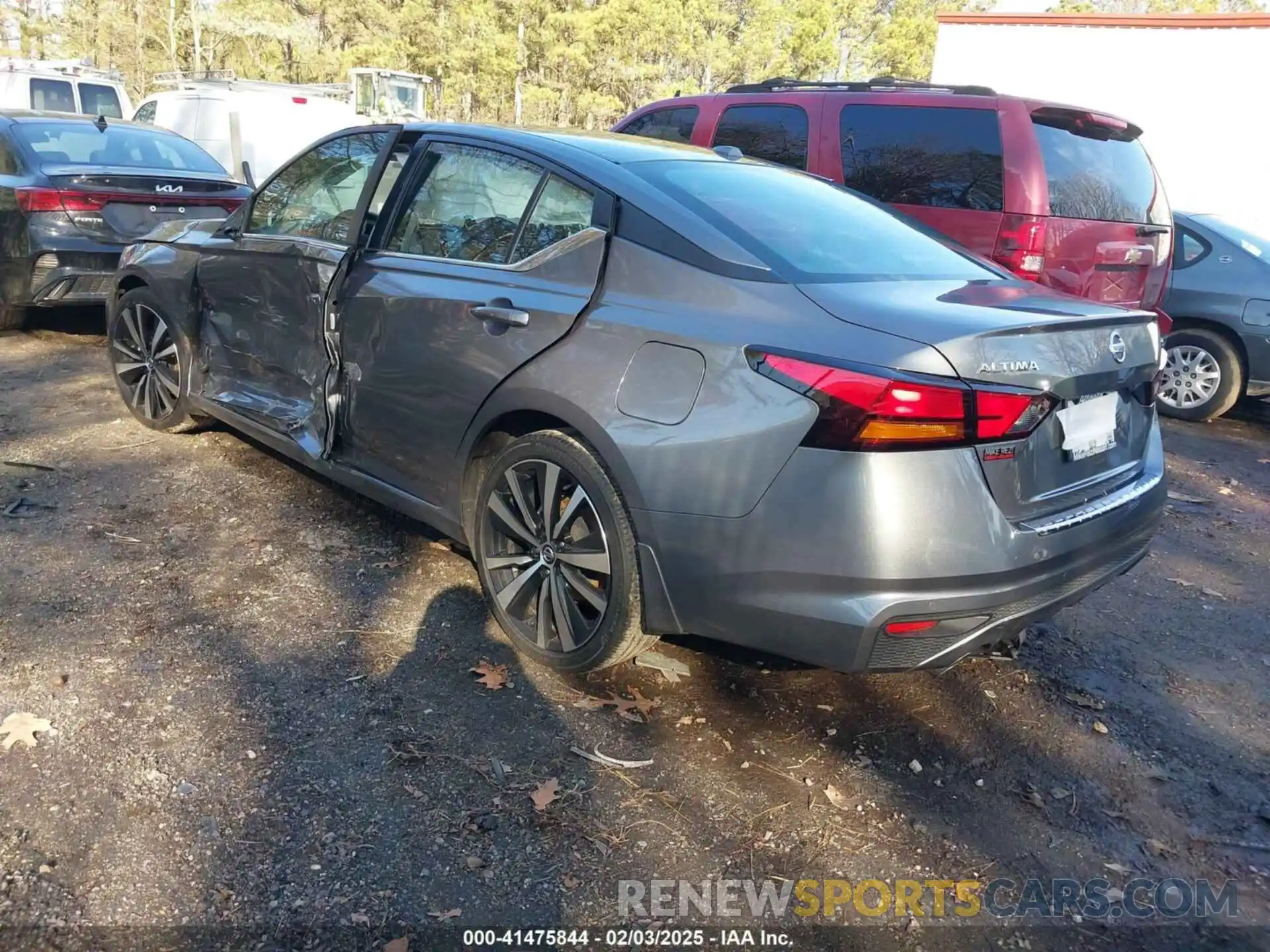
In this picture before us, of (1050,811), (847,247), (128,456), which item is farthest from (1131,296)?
(128,456)

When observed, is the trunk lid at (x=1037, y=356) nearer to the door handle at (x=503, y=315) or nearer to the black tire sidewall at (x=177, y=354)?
the door handle at (x=503, y=315)

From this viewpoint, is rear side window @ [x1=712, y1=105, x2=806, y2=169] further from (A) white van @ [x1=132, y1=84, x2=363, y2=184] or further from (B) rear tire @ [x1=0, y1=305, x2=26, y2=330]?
(A) white van @ [x1=132, y1=84, x2=363, y2=184]

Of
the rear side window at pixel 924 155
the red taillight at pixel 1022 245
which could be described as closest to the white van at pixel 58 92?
the rear side window at pixel 924 155

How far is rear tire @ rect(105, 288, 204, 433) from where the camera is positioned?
16.2 feet

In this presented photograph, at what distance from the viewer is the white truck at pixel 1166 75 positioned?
15.1m

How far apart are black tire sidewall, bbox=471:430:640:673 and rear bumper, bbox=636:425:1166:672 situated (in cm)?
14

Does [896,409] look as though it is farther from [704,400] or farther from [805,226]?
[805,226]

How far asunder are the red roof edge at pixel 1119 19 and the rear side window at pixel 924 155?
1169 cm

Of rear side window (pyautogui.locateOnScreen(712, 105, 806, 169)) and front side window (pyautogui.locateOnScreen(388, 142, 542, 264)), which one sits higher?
rear side window (pyautogui.locateOnScreen(712, 105, 806, 169))

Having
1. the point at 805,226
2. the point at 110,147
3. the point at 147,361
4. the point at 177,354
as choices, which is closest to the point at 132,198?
the point at 110,147

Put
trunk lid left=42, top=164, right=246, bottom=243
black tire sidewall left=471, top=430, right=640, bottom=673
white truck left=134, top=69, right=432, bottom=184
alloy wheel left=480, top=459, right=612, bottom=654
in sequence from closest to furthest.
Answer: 1. black tire sidewall left=471, top=430, right=640, bottom=673
2. alloy wheel left=480, top=459, right=612, bottom=654
3. trunk lid left=42, top=164, right=246, bottom=243
4. white truck left=134, top=69, right=432, bottom=184

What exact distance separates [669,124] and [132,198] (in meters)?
3.88

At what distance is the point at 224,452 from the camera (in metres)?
5.16

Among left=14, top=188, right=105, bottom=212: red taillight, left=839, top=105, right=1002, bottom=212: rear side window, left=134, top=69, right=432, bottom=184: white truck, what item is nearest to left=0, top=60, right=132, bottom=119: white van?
left=134, top=69, right=432, bottom=184: white truck
